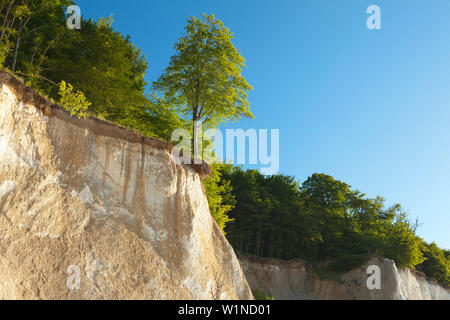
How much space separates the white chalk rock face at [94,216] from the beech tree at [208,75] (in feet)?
22.3

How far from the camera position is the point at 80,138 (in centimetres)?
1455

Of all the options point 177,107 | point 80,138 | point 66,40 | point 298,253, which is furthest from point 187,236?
point 298,253

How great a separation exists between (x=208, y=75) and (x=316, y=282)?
99.3ft

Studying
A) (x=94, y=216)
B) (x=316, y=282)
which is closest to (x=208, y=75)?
(x=94, y=216)

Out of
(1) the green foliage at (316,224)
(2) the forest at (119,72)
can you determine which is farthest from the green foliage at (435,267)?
(2) the forest at (119,72)

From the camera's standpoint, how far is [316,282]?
1620 inches

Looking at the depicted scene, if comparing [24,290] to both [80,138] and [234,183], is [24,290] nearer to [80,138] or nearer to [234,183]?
[80,138]

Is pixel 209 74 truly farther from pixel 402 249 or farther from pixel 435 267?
pixel 435 267

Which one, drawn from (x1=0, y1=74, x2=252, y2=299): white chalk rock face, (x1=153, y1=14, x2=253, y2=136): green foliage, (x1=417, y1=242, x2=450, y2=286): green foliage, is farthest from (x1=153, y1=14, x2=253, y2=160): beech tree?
(x1=417, y1=242, x2=450, y2=286): green foliage

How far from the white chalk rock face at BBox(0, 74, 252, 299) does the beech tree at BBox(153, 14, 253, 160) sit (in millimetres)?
6797

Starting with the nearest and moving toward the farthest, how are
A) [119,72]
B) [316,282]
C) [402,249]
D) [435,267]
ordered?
[119,72] < [316,282] < [402,249] < [435,267]

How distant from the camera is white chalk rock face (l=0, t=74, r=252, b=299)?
36.7 ft

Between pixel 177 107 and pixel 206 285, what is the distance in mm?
14772

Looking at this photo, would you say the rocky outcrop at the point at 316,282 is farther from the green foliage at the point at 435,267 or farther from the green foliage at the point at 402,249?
the green foliage at the point at 435,267
